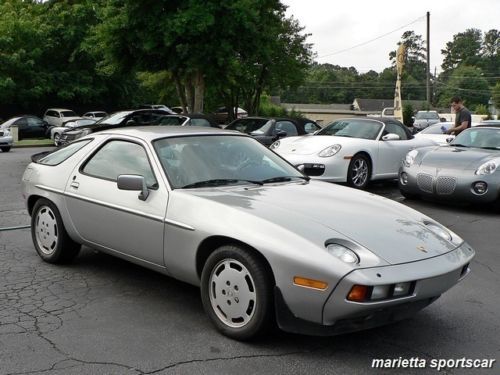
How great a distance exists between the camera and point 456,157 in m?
8.55

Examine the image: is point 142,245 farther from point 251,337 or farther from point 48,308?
point 251,337

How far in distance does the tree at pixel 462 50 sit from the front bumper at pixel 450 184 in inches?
4493

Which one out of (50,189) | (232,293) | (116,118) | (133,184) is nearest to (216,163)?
(133,184)

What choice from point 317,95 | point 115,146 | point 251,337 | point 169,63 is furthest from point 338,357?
point 317,95

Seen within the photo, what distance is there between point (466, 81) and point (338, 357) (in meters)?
107

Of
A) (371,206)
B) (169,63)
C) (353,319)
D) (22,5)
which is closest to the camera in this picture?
(353,319)

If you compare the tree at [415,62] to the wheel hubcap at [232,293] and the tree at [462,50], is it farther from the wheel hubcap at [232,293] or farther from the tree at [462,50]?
the wheel hubcap at [232,293]

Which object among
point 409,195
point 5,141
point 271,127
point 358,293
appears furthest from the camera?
point 5,141

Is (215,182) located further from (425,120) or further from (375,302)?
(425,120)

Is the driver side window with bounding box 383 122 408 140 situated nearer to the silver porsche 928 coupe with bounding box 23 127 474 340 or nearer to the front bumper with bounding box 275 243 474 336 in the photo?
the silver porsche 928 coupe with bounding box 23 127 474 340

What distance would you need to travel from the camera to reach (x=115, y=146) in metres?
4.96

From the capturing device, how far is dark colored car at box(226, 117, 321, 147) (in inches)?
514

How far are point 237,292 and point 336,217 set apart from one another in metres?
0.81

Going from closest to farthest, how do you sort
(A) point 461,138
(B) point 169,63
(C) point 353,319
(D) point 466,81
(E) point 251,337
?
(C) point 353,319 → (E) point 251,337 → (A) point 461,138 → (B) point 169,63 → (D) point 466,81
